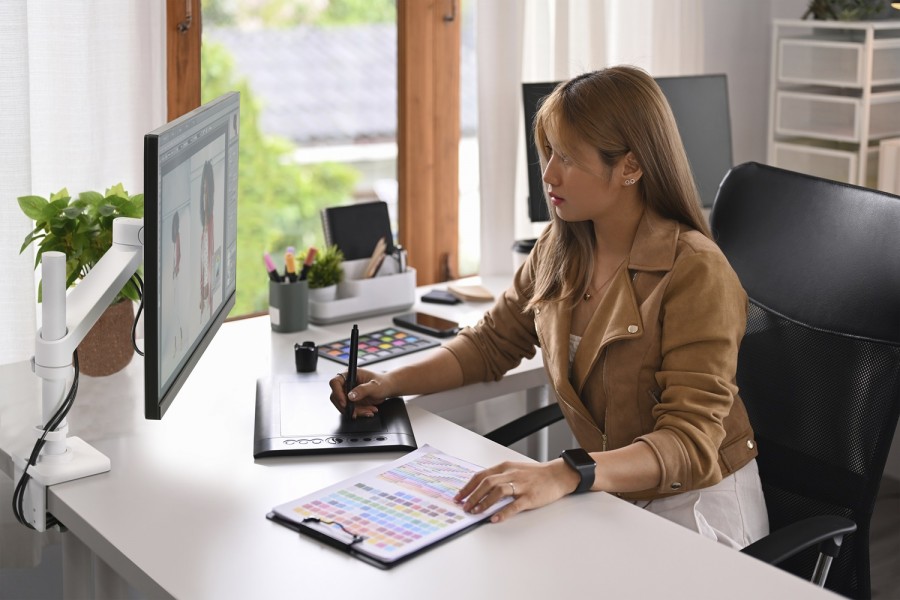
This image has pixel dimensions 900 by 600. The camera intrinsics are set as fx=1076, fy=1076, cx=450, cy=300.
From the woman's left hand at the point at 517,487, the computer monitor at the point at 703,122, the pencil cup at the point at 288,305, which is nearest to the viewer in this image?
the woman's left hand at the point at 517,487

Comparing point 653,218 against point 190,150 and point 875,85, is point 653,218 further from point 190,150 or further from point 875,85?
point 875,85

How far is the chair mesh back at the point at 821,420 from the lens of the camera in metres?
1.63

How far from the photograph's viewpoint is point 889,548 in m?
2.82

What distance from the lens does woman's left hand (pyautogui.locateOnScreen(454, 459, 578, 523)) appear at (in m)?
1.38

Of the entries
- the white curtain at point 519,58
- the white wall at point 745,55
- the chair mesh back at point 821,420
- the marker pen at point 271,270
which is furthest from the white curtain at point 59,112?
the white wall at point 745,55

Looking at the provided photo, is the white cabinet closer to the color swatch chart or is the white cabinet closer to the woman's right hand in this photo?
the color swatch chart

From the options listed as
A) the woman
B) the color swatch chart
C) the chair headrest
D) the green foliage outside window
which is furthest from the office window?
the chair headrest

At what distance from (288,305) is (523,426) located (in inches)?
22.7

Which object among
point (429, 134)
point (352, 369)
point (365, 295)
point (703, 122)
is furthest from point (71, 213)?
point (703, 122)

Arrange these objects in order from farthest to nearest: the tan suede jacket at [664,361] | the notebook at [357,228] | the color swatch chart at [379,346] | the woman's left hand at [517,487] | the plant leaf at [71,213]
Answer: the notebook at [357,228] → the color swatch chart at [379,346] → the plant leaf at [71,213] → the tan suede jacket at [664,361] → the woman's left hand at [517,487]

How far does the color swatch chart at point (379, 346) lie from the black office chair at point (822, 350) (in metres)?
0.64

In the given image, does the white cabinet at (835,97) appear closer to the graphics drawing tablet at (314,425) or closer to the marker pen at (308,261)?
the marker pen at (308,261)

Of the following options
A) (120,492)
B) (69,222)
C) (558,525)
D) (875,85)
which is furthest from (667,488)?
(875,85)

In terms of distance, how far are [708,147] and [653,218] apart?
1.16m
